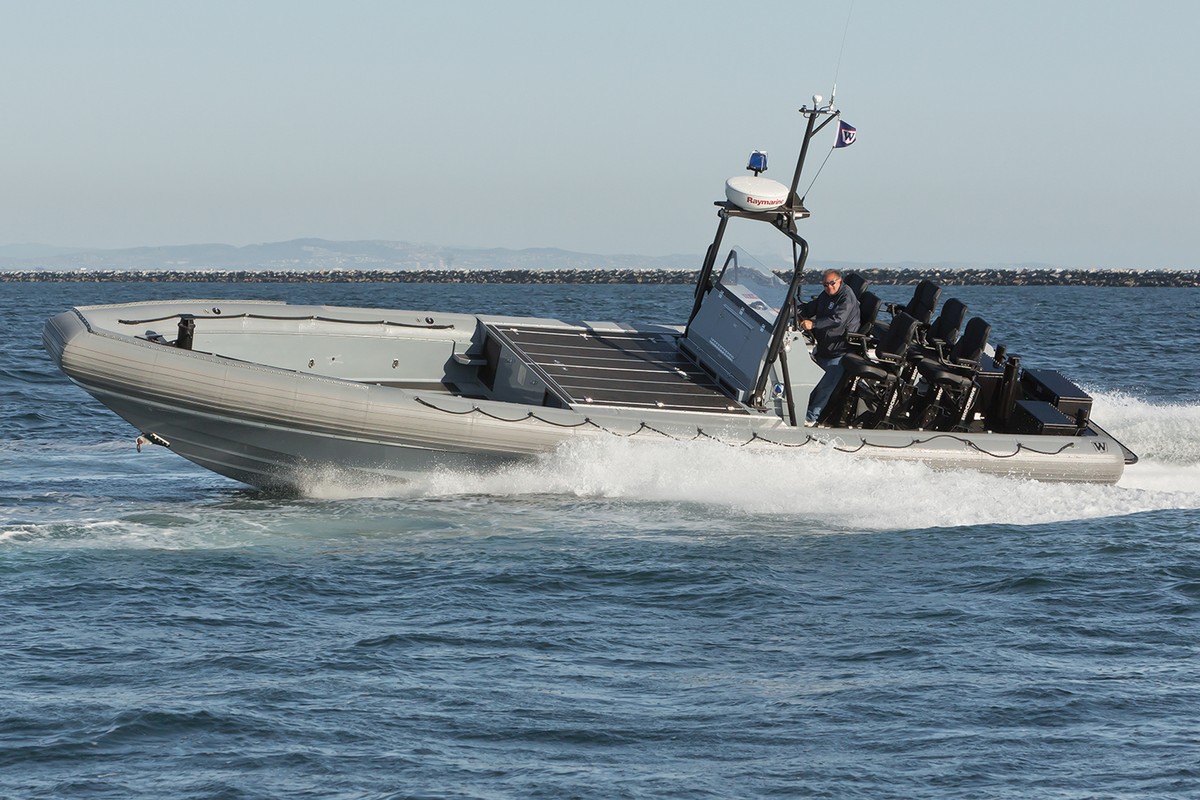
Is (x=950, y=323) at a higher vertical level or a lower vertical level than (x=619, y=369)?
higher

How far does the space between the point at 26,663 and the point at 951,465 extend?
622cm

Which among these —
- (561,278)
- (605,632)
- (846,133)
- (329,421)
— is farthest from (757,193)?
(561,278)

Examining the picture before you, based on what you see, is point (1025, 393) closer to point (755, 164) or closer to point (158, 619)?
point (755, 164)

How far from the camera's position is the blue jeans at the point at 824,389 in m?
9.94

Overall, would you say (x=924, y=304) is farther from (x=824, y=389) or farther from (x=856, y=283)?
(x=824, y=389)

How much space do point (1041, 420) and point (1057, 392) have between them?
0.55 meters

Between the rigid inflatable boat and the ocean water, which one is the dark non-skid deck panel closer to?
the rigid inflatable boat

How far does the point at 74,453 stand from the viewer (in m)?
11.4

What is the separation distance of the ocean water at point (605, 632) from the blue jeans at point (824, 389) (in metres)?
0.66

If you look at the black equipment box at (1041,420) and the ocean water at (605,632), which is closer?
the ocean water at (605,632)

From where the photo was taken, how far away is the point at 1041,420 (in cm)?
1010

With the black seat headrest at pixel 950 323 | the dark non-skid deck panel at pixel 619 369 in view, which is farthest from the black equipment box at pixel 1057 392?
the dark non-skid deck panel at pixel 619 369

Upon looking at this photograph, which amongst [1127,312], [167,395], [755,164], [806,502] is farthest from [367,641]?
[1127,312]

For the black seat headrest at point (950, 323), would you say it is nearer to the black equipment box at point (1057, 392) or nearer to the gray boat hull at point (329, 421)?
the black equipment box at point (1057, 392)
